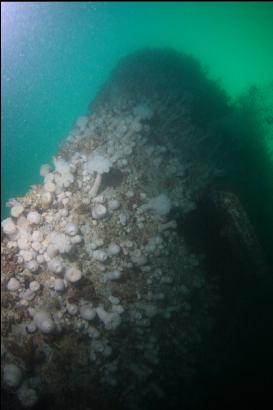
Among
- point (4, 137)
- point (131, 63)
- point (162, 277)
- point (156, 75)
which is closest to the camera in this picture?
point (162, 277)

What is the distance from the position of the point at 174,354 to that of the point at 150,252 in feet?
5.57

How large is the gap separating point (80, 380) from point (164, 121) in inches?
246

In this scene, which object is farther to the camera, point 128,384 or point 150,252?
point 150,252

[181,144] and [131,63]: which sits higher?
[131,63]

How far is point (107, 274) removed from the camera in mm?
5309

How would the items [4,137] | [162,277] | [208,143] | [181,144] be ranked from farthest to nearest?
[4,137] < [208,143] < [181,144] < [162,277]

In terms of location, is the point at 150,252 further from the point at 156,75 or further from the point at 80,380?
the point at 156,75

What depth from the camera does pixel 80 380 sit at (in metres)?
4.63

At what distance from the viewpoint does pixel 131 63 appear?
464 inches

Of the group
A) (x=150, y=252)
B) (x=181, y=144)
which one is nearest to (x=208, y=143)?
(x=181, y=144)

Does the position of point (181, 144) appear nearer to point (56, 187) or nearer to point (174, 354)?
point (56, 187)

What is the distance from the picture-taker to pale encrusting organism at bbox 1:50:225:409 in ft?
15.3

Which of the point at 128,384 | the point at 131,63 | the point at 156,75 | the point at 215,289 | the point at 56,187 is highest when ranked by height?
the point at 131,63

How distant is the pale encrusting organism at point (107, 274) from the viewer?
4.67m
